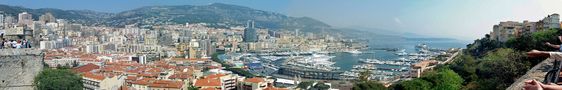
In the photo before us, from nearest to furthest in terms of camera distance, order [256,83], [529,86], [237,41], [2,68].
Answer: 1. [529,86]
2. [2,68]
3. [256,83]
4. [237,41]

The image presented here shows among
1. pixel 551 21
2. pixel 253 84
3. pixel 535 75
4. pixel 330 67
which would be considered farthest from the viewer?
pixel 330 67

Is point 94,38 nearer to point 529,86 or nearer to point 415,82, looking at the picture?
point 415,82

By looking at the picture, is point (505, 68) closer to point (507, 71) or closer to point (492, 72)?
point (507, 71)

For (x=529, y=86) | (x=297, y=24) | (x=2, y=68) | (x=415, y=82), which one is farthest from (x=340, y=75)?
(x=297, y=24)

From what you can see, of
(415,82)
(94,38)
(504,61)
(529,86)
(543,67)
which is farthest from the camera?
(94,38)

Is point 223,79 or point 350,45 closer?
point 223,79

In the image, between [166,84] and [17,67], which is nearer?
[17,67]

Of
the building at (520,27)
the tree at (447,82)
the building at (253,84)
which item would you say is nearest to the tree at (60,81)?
the tree at (447,82)

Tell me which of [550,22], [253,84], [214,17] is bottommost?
[253,84]

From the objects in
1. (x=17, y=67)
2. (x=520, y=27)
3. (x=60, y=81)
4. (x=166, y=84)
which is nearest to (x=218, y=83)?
(x=166, y=84)
